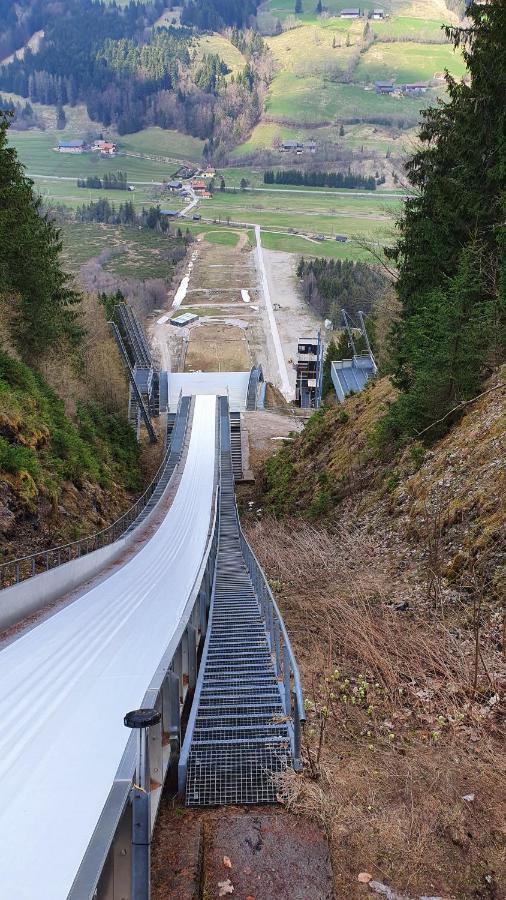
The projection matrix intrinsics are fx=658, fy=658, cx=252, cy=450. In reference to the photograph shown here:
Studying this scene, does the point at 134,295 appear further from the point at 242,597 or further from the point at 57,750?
the point at 57,750

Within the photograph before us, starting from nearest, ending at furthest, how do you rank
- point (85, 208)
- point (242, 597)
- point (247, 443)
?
point (242, 597) → point (247, 443) → point (85, 208)

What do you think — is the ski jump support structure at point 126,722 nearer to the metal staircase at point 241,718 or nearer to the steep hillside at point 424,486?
the metal staircase at point 241,718

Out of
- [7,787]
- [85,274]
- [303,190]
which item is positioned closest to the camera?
[7,787]

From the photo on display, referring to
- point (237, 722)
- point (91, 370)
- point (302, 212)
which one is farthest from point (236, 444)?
point (302, 212)

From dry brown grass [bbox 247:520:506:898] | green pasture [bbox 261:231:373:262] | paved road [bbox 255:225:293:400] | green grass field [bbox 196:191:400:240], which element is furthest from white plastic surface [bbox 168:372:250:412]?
green grass field [bbox 196:191:400:240]

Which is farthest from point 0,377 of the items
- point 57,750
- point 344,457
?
point 57,750

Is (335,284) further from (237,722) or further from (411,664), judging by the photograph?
(237,722)

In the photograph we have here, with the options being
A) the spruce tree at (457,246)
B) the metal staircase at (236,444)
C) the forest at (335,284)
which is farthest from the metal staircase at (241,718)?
the forest at (335,284)

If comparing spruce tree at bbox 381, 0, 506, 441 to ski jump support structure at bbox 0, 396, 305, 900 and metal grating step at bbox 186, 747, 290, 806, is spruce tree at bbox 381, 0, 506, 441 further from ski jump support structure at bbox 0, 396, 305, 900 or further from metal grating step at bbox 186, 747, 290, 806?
metal grating step at bbox 186, 747, 290, 806
